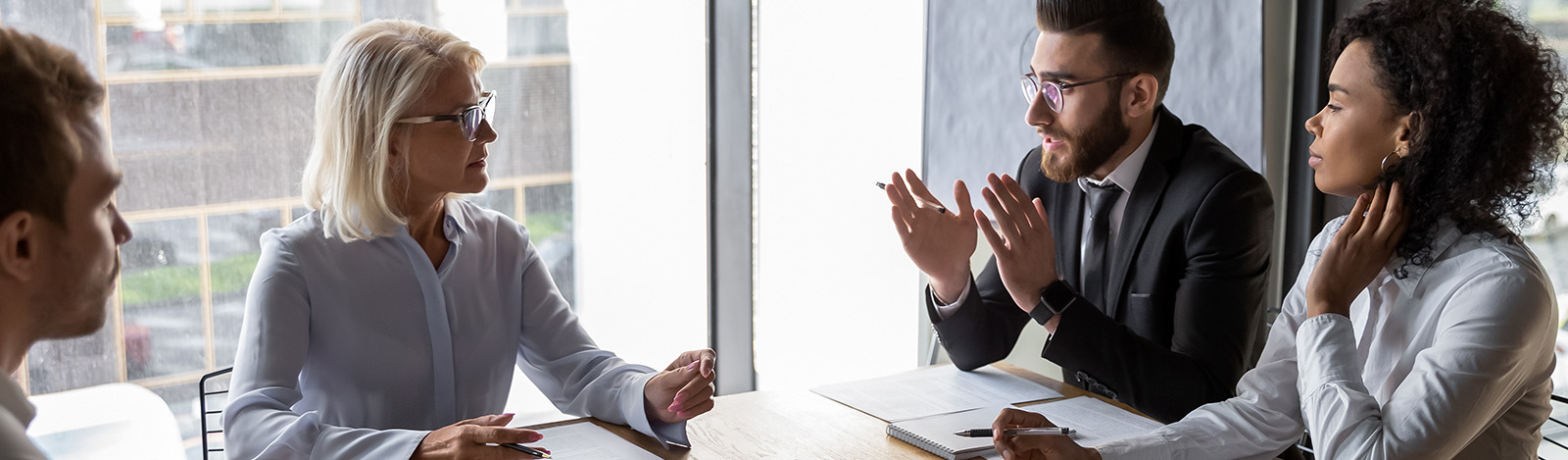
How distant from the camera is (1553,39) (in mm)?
2100

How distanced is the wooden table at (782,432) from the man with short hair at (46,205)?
0.92 meters

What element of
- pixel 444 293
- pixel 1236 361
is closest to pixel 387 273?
→ pixel 444 293

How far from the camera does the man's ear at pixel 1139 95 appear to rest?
2418mm

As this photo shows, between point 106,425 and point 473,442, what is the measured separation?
1.84 meters

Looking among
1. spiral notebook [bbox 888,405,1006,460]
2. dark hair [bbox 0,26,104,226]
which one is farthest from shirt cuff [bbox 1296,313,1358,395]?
dark hair [bbox 0,26,104,226]

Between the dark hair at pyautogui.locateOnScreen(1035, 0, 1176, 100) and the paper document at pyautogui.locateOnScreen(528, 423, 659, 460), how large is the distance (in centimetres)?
137

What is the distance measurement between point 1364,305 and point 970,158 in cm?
159

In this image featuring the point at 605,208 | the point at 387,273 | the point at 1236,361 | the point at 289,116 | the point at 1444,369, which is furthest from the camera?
the point at 605,208

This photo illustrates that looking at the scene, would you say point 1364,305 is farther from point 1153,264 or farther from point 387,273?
point 387,273

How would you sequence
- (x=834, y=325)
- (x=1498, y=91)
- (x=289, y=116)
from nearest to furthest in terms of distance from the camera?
1. (x=1498, y=91)
2. (x=289, y=116)
3. (x=834, y=325)

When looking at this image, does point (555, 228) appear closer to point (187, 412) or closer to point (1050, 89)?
point (187, 412)

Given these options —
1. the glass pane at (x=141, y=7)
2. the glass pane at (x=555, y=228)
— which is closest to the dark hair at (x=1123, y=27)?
the glass pane at (x=555, y=228)

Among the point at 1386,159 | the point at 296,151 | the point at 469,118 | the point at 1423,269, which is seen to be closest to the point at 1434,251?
the point at 1423,269

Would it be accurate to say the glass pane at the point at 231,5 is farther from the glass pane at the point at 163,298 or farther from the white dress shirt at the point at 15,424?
the white dress shirt at the point at 15,424
